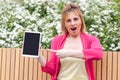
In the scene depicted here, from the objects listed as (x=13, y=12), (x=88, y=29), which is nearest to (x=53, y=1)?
(x=13, y=12)

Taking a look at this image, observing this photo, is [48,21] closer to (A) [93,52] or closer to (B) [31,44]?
(B) [31,44]

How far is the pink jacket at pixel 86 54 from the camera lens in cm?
387

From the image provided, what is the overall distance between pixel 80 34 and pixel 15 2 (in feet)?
9.98

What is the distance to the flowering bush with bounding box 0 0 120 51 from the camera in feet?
17.8

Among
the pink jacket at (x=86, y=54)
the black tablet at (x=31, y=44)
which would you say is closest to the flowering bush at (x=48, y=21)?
the pink jacket at (x=86, y=54)

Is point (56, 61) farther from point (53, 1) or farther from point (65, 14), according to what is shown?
point (53, 1)

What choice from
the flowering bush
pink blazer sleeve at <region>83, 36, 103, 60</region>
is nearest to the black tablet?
pink blazer sleeve at <region>83, 36, 103, 60</region>

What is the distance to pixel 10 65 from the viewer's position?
4547mm

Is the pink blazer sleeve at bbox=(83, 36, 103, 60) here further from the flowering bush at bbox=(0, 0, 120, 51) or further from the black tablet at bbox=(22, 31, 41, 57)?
the flowering bush at bbox=(0, 0, 120, 51)

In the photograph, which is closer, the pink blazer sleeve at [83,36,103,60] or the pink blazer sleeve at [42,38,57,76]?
the pink blazer sleeve at [83,36,103,60]

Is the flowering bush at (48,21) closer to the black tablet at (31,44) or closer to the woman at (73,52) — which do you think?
the woman at (73,52)

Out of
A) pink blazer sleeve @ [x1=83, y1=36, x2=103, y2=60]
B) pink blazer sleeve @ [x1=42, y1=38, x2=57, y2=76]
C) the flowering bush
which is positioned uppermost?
the flowering bush

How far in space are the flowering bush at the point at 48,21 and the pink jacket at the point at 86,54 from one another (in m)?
1.16

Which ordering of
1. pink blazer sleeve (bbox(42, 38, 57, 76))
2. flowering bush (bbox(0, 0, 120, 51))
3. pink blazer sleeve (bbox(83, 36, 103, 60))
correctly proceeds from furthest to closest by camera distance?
flowering bush (bbox(0, 0, 120, 51)) < pink blazer sleeve (bbox(42, 38, 57, 76)) < pink blazer sleeve (bbox(83, 36, 103, 60))
